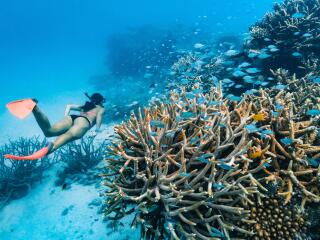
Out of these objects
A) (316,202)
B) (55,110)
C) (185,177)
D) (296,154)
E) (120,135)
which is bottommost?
(55,110)

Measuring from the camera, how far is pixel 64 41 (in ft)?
180

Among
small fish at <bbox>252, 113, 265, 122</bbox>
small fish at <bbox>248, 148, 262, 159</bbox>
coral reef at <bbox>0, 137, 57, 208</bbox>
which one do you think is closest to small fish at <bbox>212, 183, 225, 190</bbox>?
small fish at <bbox>248, 148, 262, 159</bbox>

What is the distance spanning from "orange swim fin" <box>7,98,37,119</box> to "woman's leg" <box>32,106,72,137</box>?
3.34 feet

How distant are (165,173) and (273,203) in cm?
145

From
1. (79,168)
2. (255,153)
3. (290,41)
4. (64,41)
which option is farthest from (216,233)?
(64,41)

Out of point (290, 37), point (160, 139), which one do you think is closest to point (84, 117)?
point (160, 139)

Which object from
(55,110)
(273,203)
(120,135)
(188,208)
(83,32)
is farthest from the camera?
(83,32)

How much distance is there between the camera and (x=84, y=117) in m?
8.01

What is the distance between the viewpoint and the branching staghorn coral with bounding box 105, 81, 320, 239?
10.7ft

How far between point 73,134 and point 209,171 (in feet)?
16.0

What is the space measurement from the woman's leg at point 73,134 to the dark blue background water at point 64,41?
415 inches

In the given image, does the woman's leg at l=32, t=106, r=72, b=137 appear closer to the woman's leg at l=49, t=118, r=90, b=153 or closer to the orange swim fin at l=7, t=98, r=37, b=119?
the woman's leg at l=49, t=118, r=90, b=153

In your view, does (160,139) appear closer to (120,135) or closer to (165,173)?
(165,173)

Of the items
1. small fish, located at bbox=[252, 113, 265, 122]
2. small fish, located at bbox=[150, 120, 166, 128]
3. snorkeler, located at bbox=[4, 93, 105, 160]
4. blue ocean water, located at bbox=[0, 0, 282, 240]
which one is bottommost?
blue ocean water, located at bbox=[0, 0, 282, 240]
